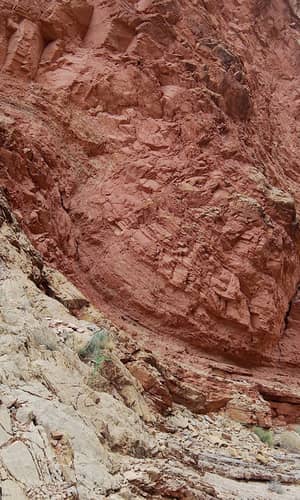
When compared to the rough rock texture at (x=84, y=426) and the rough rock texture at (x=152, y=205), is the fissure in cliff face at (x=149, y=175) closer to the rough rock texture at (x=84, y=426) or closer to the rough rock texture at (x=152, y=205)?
the rough rock texture at (x=152, y=205)

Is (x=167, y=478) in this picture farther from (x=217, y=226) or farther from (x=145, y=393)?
(x=217, y=226)

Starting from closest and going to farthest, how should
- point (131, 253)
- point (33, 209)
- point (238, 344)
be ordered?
Answer: 1. point (33, 209)
2. point (131, 253)
3. point (238, 344)

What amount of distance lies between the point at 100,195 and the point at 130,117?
283cm

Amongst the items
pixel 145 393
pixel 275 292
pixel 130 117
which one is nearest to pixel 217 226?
pixel 275 292

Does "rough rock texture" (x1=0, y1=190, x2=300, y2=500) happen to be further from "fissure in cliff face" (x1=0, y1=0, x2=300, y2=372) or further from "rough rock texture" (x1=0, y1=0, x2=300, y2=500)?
"fissure in cliff face" (x1=0, y1=0, x2=300, y2=372)

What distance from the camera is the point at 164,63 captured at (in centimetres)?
1469

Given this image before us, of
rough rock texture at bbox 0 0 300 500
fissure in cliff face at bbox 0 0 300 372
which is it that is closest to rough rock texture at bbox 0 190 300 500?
rough rock texture at bbox 0 0 300 500

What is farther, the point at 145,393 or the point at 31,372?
the point at 145,393

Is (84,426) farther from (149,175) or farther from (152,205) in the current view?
(149,175)

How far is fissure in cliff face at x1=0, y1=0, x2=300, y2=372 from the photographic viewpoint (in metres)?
11.2

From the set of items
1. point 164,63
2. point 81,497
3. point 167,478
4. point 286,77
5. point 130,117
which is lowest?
point 167,478

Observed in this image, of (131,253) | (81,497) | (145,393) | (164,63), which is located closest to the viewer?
(81,497)

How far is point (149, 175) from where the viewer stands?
12750 mm

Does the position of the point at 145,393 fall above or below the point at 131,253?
below
